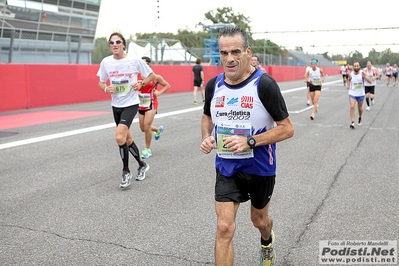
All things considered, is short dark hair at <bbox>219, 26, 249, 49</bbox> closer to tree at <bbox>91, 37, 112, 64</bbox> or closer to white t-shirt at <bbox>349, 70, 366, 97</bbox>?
white t-shirt at <bbox>349, 70, 366, 97</bbox>

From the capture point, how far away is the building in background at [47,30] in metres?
17.5

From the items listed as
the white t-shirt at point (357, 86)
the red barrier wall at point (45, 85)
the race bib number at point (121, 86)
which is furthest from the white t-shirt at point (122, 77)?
the red barrier wall at point (45, 85)

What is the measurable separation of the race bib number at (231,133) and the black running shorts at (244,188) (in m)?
0.14

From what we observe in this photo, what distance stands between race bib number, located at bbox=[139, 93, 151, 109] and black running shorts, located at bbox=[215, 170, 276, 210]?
5.02 meters

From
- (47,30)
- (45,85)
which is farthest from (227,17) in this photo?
(45,85)

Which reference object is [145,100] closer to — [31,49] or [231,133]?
[231,133]

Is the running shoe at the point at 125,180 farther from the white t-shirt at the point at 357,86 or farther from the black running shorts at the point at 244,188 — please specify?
the white t-shirt at the point at 357,86

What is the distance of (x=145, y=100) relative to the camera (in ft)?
27.5

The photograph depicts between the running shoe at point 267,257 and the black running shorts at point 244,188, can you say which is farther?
the running shoe at point 267,257

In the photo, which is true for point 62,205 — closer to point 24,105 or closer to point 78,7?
point 24,105

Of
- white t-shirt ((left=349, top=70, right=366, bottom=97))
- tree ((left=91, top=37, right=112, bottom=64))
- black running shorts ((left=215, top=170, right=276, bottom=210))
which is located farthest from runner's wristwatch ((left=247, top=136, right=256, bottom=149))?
tree ((left=91, top=37, right=112, bottom=64))

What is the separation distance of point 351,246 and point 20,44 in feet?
51.3

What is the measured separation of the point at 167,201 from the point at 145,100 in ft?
9.83

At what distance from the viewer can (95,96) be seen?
19375 mm
